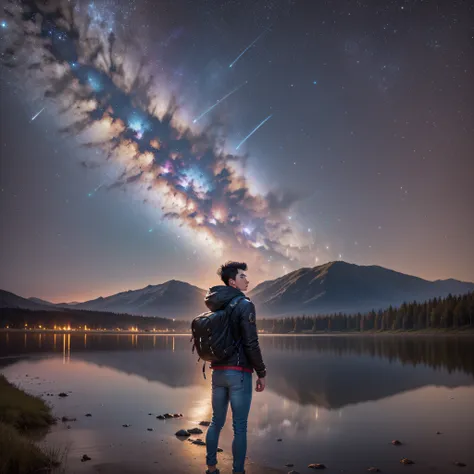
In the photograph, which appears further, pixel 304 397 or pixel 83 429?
pixel 304 397

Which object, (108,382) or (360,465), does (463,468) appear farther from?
(108,382)

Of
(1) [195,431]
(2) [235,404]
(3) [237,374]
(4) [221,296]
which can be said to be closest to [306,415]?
(1) [195,431]

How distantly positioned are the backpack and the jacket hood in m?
0.08

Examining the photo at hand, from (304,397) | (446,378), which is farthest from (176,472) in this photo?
(446,378)

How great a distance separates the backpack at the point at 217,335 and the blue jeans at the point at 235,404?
385mm

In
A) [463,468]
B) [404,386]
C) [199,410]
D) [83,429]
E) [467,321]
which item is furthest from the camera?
[467,321]

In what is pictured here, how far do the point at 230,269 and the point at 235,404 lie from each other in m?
2.51

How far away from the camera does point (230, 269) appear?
31.0 feet

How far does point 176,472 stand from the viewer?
424 inches

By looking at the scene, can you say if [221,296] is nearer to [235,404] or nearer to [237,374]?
[237,374]

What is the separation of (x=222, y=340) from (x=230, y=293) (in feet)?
2.86

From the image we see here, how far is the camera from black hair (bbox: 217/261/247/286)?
939 centimetres

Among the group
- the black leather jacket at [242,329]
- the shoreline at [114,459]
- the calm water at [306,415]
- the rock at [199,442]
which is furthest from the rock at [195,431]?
the black leather jacket at [242,329]

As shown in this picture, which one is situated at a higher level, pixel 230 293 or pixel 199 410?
pixel 230 293
